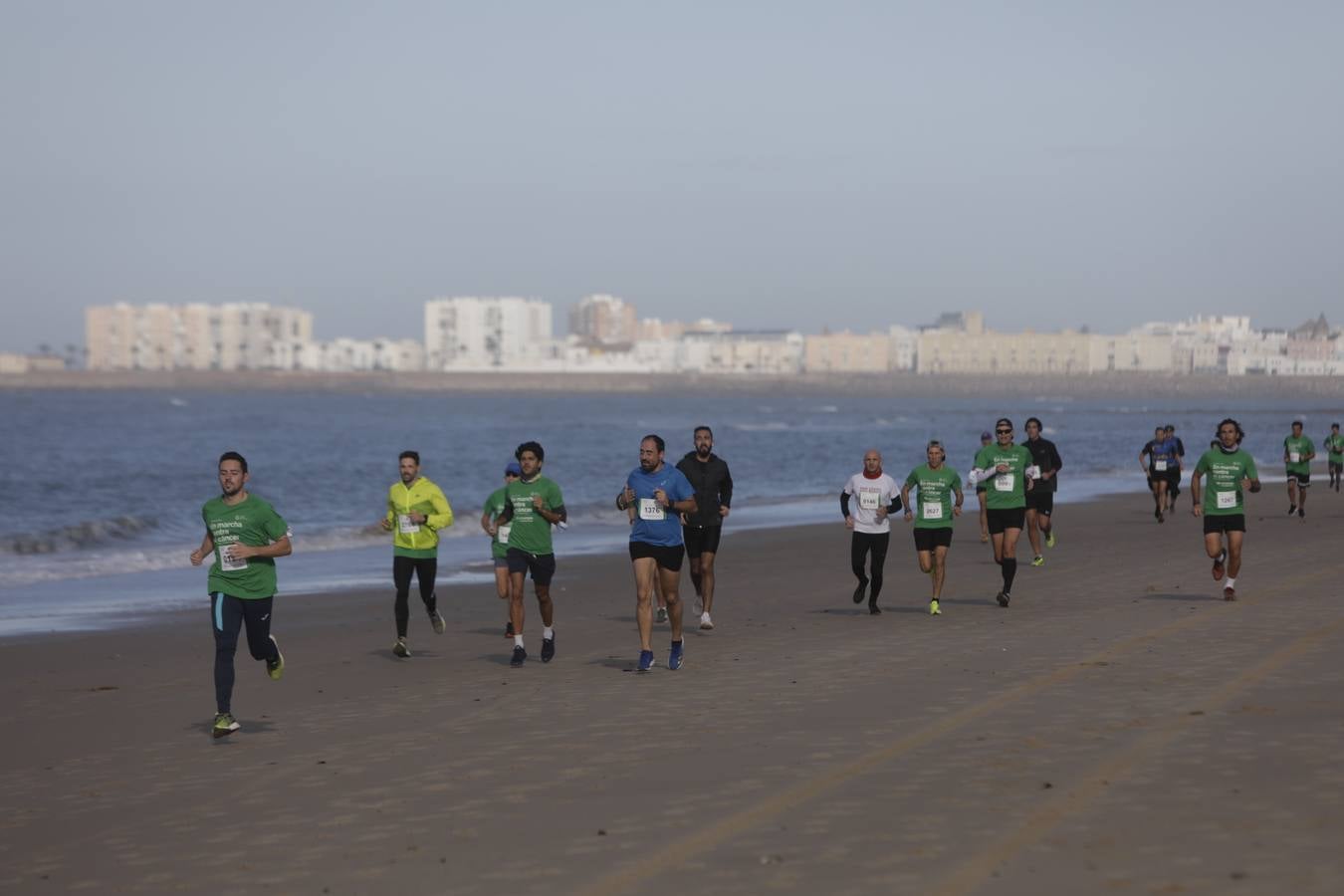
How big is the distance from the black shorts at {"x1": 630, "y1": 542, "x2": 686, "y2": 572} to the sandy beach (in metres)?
0.78

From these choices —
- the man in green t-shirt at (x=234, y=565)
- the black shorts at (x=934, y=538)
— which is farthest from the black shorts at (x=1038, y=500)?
the man in green t-shirt at (x=234, y=565)

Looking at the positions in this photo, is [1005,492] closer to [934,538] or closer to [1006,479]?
[1006,479]

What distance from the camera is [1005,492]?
48.8 ft

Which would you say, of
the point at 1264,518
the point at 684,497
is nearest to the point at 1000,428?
the point at 684,497

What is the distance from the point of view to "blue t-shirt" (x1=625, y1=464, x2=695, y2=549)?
437 inches

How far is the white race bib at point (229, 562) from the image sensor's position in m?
9.17

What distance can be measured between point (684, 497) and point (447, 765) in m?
3.33

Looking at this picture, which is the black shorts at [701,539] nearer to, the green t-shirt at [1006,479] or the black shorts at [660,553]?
the black shorts at [660,553]

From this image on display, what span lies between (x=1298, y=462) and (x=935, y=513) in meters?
14.0

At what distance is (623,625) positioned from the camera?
1463 cm

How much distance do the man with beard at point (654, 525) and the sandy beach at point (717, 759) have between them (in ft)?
1.74

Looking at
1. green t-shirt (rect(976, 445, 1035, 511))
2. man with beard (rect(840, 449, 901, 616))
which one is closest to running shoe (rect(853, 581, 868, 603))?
man with beard (rect(840, 449, 901, 616))

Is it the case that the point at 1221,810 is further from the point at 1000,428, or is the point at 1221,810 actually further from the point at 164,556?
the point at 164,556

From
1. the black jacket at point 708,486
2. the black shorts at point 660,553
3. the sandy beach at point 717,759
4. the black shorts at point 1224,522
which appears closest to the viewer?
the sandy beach at point 717,759
